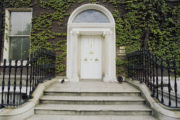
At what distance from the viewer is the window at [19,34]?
6125 mm

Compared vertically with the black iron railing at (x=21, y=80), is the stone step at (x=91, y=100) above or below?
below

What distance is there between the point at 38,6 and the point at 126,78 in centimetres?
600

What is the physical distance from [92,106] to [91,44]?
3.83 metres

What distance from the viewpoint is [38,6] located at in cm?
616

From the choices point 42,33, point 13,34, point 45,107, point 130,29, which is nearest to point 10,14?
point 13,34

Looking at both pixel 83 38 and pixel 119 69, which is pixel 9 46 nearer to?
pixel 83 38

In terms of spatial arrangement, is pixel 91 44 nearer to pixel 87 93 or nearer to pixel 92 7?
pixel 92 7

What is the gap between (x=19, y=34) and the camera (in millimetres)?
6195

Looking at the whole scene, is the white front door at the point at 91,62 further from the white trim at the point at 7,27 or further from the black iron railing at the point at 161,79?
the white trim at the point at 7,27

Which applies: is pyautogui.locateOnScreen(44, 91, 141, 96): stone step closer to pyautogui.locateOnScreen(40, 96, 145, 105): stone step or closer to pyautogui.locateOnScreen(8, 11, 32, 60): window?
pyautogui.locateOnScreen(40, 96, 145, 105): stone step

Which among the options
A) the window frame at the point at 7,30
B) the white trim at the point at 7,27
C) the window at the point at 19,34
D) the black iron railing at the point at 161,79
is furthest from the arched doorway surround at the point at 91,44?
the white trim at the point at 7,27

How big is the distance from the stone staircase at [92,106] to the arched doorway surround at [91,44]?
2045mm

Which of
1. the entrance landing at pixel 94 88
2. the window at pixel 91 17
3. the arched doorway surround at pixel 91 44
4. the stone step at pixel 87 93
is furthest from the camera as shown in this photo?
the window at pixel 91 17

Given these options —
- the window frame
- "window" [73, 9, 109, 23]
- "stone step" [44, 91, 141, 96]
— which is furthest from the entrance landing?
the window frame
